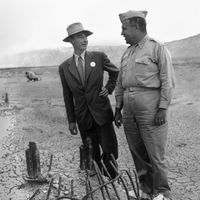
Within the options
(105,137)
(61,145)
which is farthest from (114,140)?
(61,145)

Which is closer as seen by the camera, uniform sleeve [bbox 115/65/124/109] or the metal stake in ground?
uniform sleeve [bbox 115/65/124/109]

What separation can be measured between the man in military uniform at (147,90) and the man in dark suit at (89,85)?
42 cm

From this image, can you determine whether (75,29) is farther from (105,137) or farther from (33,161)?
(33,161)

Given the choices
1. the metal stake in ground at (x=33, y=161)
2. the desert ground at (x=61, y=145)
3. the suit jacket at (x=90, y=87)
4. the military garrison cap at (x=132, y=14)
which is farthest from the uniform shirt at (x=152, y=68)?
the metal stake in ground at (x=33, y=161)

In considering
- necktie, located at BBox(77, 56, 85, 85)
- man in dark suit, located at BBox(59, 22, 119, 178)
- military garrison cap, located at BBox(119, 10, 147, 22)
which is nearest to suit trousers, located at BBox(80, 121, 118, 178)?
man in dark suit, located at BBox(59, 22, 119, 178)

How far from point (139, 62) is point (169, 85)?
357 millimetres

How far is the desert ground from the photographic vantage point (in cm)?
457

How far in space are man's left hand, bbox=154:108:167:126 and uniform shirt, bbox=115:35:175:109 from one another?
0.05 metres

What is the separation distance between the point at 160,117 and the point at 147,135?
0.80 feet

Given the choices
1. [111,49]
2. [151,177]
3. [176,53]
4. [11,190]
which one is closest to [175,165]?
[151,177]

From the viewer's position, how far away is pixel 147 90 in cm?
336

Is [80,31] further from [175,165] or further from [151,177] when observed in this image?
[175,165]

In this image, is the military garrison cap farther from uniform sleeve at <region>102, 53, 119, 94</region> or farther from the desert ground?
the desert ground

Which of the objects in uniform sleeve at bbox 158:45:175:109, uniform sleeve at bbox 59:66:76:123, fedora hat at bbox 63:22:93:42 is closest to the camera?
uniform sleeve at bbox 158:45:175:109
